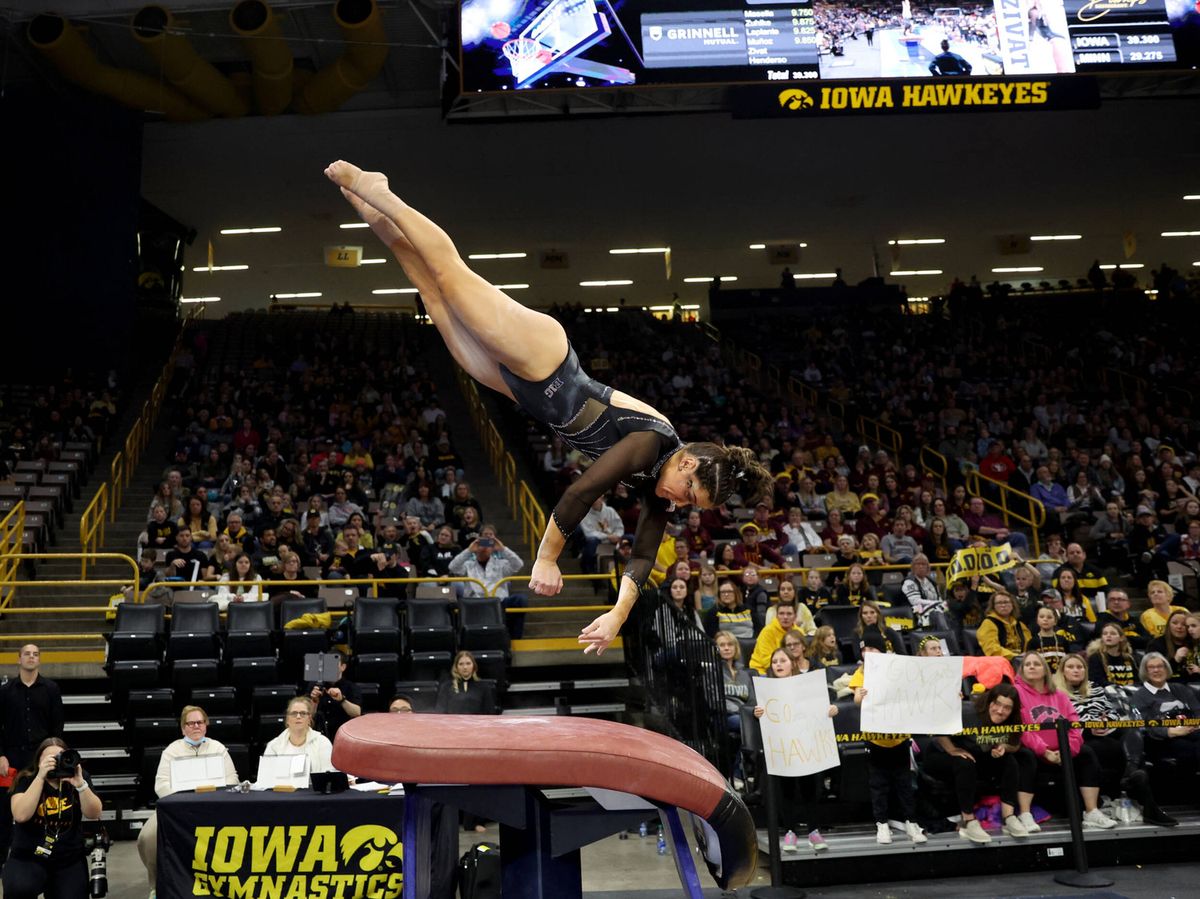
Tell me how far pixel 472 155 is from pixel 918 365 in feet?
28.0

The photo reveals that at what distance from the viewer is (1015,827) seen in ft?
24.8

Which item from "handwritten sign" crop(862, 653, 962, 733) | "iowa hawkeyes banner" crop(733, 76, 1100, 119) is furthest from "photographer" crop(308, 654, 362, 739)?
"iowa hawkeyes banner" crop(733, 76, 1100, 119)

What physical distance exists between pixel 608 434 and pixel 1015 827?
546 cm

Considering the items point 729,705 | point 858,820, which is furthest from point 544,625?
point 858,820

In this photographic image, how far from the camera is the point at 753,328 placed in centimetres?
2283

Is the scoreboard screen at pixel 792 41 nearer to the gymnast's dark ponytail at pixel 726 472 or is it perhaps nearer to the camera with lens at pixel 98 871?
the camera with lens at pixel 98 871

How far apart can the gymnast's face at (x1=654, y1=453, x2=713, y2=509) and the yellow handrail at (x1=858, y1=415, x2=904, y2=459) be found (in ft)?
46.1

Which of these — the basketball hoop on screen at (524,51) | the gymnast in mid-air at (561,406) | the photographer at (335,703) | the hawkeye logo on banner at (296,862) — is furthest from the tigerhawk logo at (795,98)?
the gymnast in mid-air at (561,406)

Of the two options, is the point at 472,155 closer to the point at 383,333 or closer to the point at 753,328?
the point at 383,333

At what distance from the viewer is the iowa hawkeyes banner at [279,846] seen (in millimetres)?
6238

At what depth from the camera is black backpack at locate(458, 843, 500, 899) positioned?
594 cm

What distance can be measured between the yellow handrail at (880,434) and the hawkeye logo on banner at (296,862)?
12278mm

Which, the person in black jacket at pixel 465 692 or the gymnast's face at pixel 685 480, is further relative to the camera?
the person in black jacket at pixel 465 692

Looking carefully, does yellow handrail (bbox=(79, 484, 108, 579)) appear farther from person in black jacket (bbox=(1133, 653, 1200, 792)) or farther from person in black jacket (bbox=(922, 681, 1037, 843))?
person in black jacket (bbox=(1133, 653, 1200, 792))
